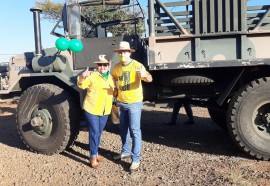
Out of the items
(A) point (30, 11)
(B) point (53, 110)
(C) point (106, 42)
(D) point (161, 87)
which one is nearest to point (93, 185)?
(B) point (53, 110)

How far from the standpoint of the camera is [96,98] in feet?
15.1

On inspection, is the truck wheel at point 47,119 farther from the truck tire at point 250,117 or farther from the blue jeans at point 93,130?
the truck tire at point 250,117

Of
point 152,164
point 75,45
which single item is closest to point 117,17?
point 75,45

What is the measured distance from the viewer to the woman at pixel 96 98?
4578 mm

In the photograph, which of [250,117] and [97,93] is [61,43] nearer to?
[97,93]

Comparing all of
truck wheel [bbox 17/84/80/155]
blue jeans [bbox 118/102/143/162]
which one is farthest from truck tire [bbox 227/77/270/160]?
truck wheel [bbox 17/84/80/155]

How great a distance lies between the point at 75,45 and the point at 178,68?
1.52 meters

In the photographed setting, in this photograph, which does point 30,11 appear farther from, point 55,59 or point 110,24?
point 110,24

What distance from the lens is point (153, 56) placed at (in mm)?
4637

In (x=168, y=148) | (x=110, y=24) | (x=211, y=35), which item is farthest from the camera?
(x=110, y=24)

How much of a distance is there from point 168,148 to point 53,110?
1829 mm

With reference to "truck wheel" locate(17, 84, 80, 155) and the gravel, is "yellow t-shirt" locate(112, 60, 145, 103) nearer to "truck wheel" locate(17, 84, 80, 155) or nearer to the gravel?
the gravel

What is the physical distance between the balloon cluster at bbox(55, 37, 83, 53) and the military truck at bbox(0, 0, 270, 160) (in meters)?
0.26

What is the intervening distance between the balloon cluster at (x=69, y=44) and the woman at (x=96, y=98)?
59 centimetres
